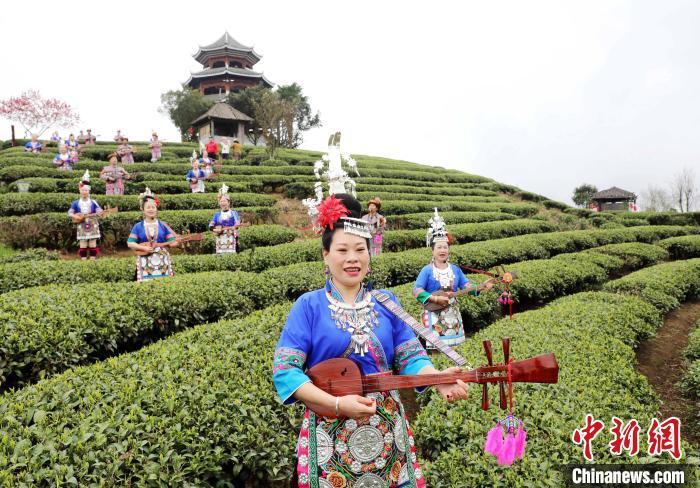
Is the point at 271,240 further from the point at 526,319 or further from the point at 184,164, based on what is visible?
the point at 184,164

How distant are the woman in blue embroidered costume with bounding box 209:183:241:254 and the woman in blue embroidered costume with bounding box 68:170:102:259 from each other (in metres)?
2.68

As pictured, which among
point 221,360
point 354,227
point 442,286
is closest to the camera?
point 354,227

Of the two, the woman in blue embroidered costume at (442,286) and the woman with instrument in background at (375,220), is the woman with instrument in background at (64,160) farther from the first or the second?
the woman in blue embroidered costume at (442,286)

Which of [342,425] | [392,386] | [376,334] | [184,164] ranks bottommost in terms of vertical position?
[342,425]

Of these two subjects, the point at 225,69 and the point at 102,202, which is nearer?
the point at 102,202

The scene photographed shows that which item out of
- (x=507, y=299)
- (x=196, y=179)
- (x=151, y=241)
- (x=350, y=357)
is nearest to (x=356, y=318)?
(x=350, y=357)

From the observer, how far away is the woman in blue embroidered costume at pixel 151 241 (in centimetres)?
660

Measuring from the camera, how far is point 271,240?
43.4 ft

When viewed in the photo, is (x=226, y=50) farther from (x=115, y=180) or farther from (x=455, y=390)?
(x=455, y=390)

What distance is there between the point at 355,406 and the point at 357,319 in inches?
19.7

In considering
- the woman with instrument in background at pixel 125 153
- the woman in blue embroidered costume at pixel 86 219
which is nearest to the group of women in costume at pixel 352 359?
the woman in blue embroidered costume at pixel 86 219

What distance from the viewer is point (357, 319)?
2.14 m

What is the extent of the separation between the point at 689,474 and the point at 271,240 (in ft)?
38.0

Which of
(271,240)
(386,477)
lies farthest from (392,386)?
(271,240)
